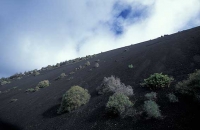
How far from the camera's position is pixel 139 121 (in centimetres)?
973

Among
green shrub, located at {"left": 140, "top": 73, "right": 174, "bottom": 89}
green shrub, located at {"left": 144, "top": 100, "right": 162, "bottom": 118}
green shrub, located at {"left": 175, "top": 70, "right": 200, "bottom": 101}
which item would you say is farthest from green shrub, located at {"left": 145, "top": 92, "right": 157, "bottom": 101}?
green shrub, located at {"left": 175, "top": 70, "right": 200, "bottom": 101}

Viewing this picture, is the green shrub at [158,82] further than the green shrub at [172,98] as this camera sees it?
Yes

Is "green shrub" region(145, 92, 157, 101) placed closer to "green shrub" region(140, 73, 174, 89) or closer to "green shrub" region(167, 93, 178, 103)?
"green shrub" region(167, 93, 178, 103)

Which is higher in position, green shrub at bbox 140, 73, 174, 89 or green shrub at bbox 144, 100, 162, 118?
green shrub at bbox 140, 73, 174, 89

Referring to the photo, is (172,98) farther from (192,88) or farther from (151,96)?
(151,96)

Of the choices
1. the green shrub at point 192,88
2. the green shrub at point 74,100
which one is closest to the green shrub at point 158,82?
the green shrub at point 192,88

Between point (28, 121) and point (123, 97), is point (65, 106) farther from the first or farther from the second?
point (123, 97)

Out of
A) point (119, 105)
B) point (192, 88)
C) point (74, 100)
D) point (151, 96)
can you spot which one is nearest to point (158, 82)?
point (151, 96)

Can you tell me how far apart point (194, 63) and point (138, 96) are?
19.1 feet

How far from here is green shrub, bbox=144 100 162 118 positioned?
9.47 m

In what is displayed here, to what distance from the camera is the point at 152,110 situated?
973cm

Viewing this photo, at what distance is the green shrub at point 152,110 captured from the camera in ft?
31.1

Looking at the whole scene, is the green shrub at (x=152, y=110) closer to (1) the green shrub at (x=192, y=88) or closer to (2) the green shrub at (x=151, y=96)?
(2) the green shrub at (x=151, y=96)

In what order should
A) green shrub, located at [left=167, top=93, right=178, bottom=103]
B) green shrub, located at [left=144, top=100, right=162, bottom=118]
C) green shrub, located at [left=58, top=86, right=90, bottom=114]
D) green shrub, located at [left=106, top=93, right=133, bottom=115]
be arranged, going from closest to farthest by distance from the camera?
green shrub, located at [left=144, top=100, right=162, bottom=118]
green shrub, located at [left=167, top=93, right=178, bottom=103]
green shrub, located at [left=106, top=93, right=133, bottom=115]
green shrub, located at [left=58, top=86, right=90, bottom=114]
